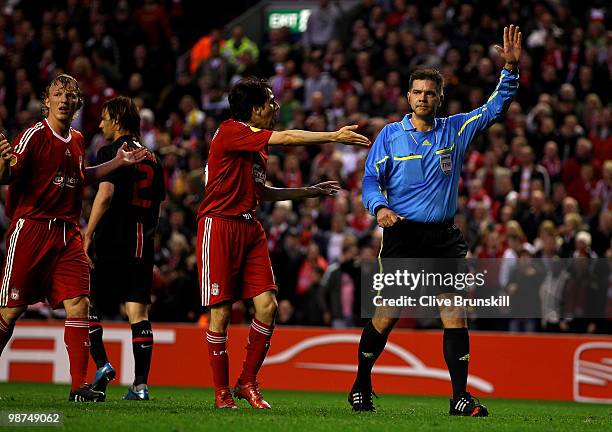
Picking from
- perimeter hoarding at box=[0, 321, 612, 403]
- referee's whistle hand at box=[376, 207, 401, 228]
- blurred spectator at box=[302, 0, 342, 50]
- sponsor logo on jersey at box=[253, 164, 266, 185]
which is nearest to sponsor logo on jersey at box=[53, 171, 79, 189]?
sponsor logo on jersey at box=[253, 164, 266, 185]

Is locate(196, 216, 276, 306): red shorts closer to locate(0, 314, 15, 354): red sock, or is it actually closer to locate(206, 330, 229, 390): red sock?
locate(206, 330, 229, 390): red sock

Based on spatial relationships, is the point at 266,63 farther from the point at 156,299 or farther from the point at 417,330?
the point at 417,330

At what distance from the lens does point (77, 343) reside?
29.1 feet

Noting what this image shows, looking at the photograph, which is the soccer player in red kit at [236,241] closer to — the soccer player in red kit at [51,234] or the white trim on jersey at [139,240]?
the soccer player in red kit at [51,234]

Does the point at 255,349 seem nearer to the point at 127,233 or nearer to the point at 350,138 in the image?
the point at 127,233

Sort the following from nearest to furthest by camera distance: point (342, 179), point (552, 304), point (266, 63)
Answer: point (552, 304) → point (342, 179) → point (266, 63)

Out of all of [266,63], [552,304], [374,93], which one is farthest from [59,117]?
[266,63]

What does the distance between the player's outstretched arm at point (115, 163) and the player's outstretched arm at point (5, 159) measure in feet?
2.66

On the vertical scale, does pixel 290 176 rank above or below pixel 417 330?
above

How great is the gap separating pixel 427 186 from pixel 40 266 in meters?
3.12

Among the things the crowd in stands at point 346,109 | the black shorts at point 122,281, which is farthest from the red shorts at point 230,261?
the crowd in stands at point 346,109

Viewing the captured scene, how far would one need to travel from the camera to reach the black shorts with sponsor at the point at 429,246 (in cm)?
862

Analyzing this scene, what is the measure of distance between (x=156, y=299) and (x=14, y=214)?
745cm

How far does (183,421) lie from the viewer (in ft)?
24.8
